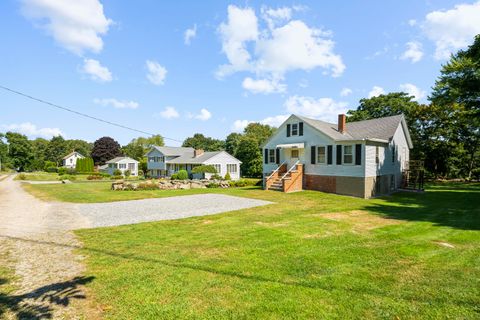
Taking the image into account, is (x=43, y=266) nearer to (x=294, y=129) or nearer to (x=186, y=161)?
(x=294, y=129)

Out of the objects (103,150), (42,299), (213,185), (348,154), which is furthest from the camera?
(103,150)

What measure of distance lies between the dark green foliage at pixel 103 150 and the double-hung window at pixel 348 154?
7150 cm

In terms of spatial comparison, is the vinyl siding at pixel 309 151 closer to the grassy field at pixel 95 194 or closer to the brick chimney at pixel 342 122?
the brick chimney at pixel 342 122

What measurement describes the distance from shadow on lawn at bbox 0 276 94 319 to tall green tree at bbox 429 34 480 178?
68.9 ft

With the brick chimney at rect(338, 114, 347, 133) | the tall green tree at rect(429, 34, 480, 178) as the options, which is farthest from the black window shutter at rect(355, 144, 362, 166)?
the tall green tree at rect(429, 34, 480, 178)

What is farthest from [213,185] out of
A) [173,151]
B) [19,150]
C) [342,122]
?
[19,150]

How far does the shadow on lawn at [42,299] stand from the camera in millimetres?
3691

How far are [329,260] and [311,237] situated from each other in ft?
5.89

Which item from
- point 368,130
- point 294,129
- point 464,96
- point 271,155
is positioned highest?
point 464,96

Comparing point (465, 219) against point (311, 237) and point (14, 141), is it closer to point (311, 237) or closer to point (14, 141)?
point (311, 237)

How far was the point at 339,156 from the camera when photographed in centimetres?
1856

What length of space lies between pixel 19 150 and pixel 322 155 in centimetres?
8564

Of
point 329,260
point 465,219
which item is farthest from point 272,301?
point 465,219

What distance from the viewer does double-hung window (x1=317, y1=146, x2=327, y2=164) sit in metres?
19.5
